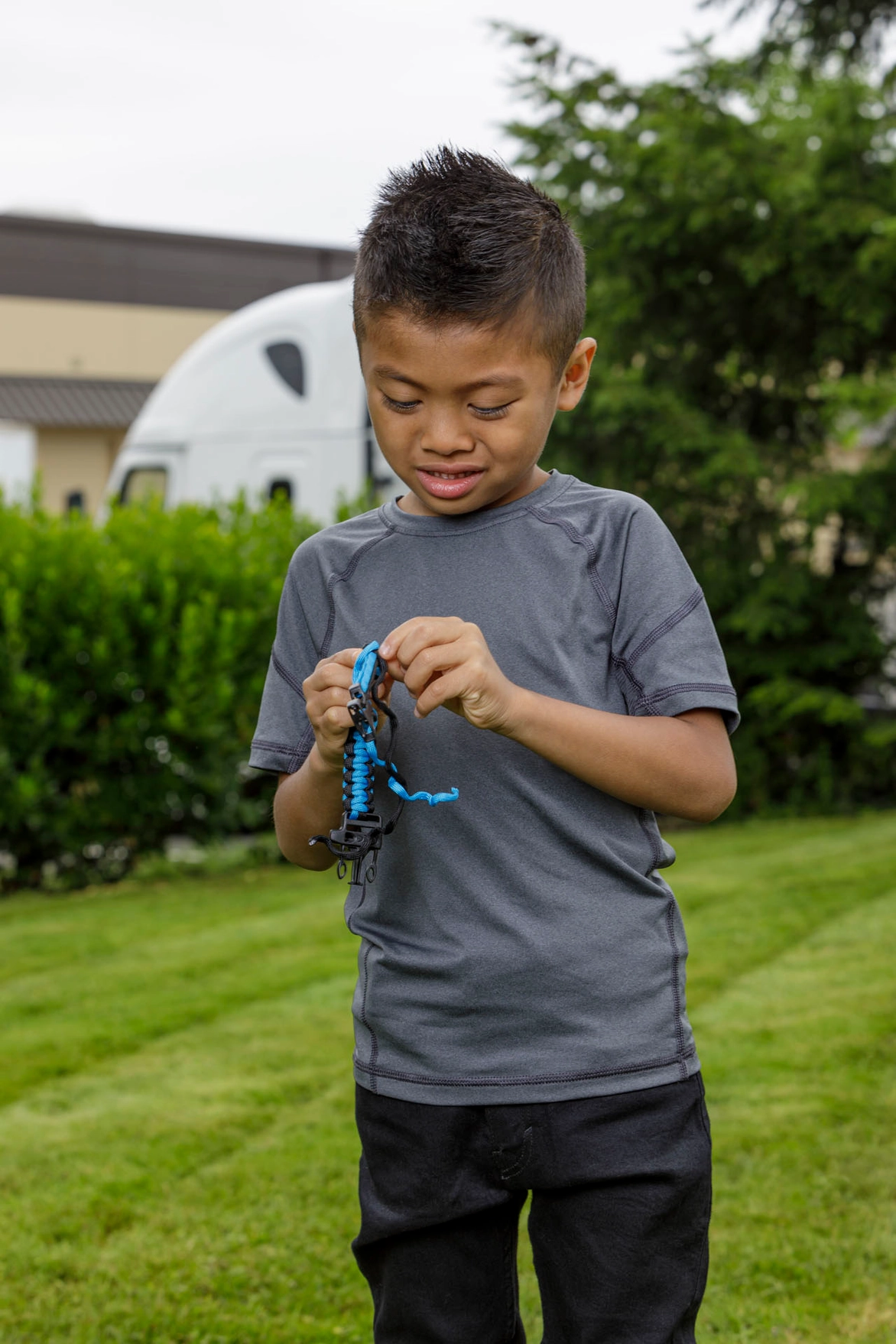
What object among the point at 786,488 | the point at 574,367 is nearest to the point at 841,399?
the point at 786,488

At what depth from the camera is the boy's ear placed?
6.11 feet

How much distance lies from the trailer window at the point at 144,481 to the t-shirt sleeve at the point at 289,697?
9.80 metres

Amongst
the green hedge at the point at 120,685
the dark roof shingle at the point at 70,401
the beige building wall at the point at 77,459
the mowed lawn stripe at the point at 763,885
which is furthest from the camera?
the beige building wall at the point at 77,459

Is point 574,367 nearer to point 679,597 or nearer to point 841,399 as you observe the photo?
point 679,597

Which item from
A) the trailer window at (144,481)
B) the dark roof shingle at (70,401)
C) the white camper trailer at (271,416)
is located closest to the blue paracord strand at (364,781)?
the white camper trailer at (271,416)

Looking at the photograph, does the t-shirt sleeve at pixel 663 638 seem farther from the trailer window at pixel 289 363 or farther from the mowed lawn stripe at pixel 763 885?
the trailer window at pixel 289 363

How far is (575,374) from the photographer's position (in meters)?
1.89

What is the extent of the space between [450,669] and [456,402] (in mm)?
343

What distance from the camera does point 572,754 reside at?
1.71m

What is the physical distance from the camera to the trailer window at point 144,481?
1169 centimetres

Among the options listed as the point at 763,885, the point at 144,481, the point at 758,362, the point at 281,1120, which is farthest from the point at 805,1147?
the point at 144,481

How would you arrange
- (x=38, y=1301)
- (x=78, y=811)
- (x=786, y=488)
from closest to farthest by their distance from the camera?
(x=38, y=1301), (x=78, y=811), (x=786, y=488)

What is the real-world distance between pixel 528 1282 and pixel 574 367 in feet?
6.93

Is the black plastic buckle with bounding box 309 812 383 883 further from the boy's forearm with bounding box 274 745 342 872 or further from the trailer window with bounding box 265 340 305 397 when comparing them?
the trailer window with bounding box 265 340 305 397
